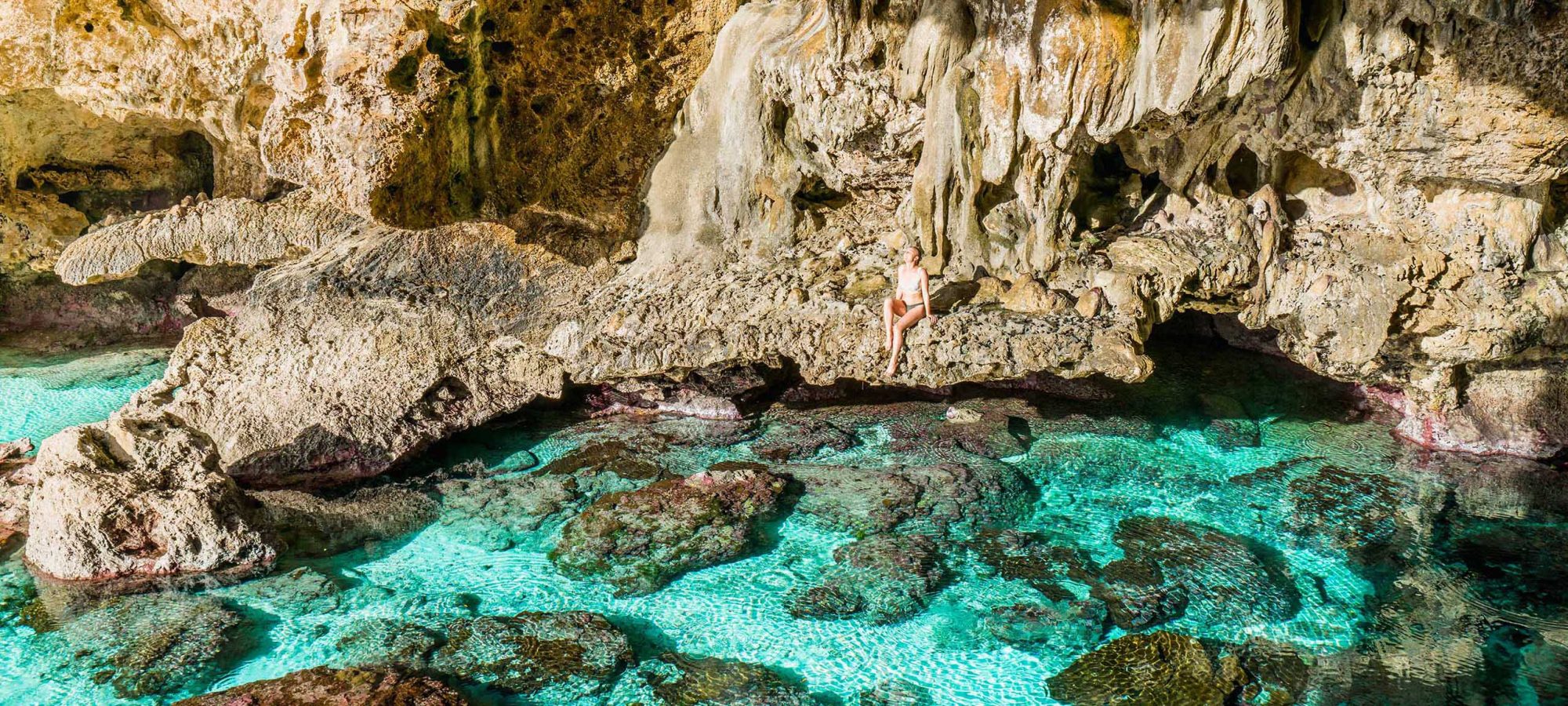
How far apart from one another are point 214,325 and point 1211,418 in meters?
9.77

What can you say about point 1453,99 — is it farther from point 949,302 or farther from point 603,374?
point 603,374

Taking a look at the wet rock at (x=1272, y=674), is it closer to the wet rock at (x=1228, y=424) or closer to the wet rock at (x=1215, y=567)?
the wet rock at (x=1215, y=567)

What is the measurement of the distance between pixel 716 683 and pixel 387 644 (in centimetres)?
218

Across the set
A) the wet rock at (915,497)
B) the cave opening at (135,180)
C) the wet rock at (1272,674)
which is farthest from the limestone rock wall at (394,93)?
the wet rock at (1272,674)

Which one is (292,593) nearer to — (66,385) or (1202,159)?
(66,385)

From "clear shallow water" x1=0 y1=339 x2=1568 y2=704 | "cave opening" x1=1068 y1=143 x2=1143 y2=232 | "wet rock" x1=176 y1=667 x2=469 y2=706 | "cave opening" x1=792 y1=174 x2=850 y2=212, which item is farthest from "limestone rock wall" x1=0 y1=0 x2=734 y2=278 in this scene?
"wet rock" x1=176 y1=667 x2=469 y2=706

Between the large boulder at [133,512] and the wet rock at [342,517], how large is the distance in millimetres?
316

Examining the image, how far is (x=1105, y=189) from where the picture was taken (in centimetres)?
823

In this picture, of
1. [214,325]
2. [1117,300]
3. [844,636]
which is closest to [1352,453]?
[1117,300]

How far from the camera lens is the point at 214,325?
9.41 meters

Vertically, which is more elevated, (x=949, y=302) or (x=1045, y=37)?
(x=1045, y=37)

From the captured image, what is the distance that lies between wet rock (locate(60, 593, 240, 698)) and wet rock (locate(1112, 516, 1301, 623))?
638 centimetres

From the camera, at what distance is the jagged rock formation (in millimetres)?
6520

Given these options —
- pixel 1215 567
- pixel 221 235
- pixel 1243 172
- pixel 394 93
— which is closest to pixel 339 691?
pixel 394 93
